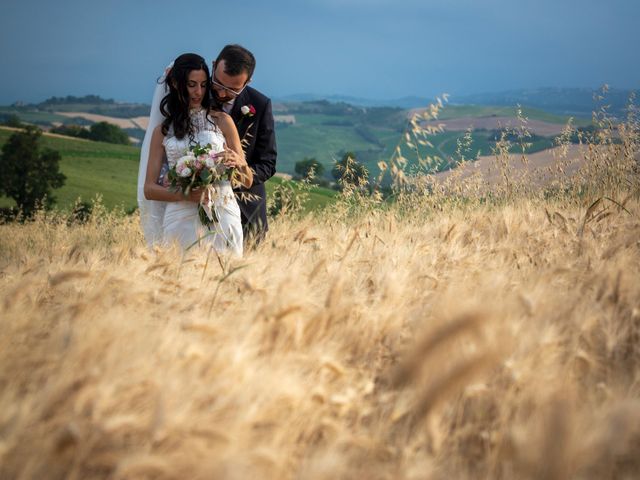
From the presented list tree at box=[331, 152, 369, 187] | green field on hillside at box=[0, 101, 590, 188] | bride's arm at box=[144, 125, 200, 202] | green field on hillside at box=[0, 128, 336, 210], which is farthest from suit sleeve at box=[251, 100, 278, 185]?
green field on hillside at box=[0, 101, 590, 188]

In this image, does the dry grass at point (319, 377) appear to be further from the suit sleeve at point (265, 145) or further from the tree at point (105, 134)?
the tree at point (105, 134)

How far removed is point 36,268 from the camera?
2.59m

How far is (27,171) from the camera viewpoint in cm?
4056

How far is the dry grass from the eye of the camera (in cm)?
128

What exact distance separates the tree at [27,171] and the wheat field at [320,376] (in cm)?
4041

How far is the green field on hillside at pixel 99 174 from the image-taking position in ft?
124

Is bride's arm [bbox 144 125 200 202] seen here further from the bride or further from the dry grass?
the dry grass

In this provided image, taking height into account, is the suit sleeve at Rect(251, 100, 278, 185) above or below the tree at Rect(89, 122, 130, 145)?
below

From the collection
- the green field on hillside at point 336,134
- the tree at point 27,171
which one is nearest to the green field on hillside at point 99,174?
the green field on hillside at point 336,134

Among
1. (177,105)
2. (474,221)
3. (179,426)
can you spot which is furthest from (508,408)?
(177,105)

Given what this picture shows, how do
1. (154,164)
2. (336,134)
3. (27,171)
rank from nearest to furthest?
(154,164), (27,171), (336,134)

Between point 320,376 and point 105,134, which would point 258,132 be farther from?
point 105,134

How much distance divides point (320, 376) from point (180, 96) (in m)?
4.41

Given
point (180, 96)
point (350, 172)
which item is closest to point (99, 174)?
point (350, 172)
